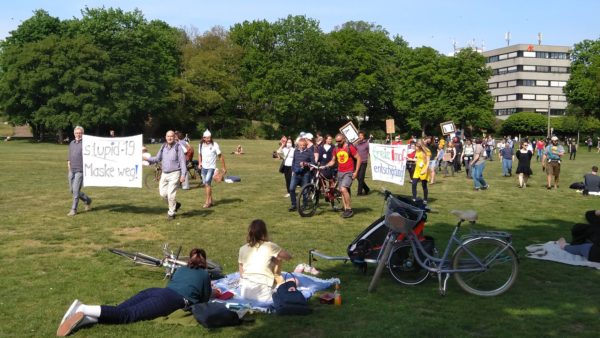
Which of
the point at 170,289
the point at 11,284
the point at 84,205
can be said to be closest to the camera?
the point at 170,289

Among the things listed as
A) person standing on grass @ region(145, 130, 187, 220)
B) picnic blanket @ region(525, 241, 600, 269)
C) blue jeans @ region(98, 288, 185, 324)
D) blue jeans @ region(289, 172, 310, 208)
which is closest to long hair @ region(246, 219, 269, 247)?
blue jeans @ region(98, 288, 185, 324)

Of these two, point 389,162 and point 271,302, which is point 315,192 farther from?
point 271,302

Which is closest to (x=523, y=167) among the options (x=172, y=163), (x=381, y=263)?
(x=172, y=163)

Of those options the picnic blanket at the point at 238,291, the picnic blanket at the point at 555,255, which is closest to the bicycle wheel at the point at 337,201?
the picnic blanket at the point at 555,255

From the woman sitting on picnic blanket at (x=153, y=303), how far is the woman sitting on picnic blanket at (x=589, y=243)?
651 cm

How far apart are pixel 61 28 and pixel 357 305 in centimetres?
7323

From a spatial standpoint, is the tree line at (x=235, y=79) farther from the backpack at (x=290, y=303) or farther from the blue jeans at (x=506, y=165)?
the backpack at (x=290, y=303)

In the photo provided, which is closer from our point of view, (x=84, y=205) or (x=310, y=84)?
(x=84, y=205)

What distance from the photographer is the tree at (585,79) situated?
269 feet

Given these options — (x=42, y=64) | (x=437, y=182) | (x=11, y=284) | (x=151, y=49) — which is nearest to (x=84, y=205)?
(x=11, y=284)

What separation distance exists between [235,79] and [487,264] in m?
78.6

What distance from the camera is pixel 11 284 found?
805 cm

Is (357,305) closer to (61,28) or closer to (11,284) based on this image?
(11,284)

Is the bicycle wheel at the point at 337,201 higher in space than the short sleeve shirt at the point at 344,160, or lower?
lower
